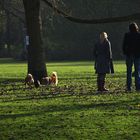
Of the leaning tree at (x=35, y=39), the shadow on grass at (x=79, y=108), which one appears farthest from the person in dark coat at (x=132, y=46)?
the leaning tree at (x=35, y=39)

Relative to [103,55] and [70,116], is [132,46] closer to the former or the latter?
[103,55]

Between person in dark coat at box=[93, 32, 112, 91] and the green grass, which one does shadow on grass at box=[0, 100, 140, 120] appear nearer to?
the green grass

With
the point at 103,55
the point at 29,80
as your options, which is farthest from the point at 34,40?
the point at 103,55

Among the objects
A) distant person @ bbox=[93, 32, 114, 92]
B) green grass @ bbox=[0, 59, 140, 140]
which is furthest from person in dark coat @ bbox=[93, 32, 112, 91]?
green grass @ bbox=[0, 59, 140, 140]

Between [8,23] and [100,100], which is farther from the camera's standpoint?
[8,23]

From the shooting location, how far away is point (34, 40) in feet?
84.6

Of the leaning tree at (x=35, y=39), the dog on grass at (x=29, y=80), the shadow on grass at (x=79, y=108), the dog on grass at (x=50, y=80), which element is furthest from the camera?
the leaning tree at (x=35, y=39)

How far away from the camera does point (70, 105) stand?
15.6 m

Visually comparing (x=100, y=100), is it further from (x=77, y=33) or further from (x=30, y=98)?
(x=77, y=33)

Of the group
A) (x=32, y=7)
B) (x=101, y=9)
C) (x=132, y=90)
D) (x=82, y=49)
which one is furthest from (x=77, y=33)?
(x=132, y=90)

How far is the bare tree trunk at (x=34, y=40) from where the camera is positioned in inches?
1002

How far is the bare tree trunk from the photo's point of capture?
83.5 ft

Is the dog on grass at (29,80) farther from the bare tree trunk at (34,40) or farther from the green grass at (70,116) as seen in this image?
the green grass at (70,116)

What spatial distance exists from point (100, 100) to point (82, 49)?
2732 inches
